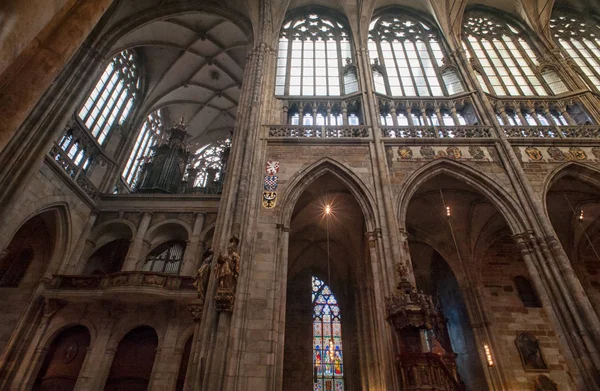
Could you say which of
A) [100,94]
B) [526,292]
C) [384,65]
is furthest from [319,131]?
[100,94]

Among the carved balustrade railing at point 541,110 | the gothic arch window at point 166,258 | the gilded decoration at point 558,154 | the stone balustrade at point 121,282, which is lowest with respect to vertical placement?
the stone balustrade at point 121,282

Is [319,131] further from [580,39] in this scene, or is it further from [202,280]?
[580,39]

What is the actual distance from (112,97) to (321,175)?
12.5 meters

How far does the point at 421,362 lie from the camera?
240 inches

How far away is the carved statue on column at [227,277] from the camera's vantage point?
674 centimetres

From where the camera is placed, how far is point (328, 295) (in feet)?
Answer: 47.6

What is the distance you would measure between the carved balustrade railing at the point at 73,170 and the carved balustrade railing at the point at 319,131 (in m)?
8.38

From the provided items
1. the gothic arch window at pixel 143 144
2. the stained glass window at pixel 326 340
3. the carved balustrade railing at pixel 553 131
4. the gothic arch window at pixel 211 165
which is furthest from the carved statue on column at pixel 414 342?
the gothic arch window at pixel 143 144

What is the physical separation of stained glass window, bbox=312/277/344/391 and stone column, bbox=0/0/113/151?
1273cm

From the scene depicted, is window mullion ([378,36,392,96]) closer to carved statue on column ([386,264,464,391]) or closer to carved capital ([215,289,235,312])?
carved statue on column ([386,264,464,391])

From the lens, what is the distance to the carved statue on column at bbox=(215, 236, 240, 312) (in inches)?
265

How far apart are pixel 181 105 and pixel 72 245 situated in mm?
11493

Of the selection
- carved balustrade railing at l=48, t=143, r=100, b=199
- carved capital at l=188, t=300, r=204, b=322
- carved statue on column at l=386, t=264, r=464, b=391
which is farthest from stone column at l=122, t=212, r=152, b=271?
carved statue on column at l=386, t=264, r=464, b=391

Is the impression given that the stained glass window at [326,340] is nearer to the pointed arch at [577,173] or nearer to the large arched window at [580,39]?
the pointed arch at [577,173]
